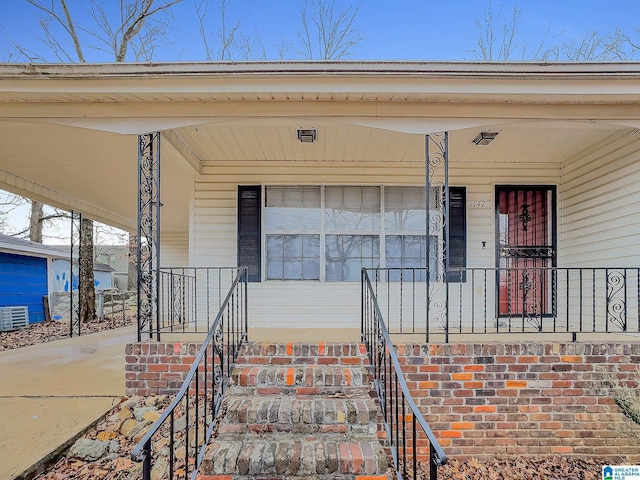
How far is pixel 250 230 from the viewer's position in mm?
5469

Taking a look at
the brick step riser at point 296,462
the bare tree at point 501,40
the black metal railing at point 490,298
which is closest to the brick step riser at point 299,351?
the brick step riser at point 296,462

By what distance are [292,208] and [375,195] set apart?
119cm

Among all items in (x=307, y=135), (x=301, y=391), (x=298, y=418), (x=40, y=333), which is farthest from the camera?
(x=40, y=333)

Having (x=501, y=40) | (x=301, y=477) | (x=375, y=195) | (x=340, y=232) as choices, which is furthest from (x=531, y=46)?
(x=301, y=477)

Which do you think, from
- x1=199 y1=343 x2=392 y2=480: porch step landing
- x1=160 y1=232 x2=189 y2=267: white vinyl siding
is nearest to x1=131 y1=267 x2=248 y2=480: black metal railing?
x1=199 y1=343 x2=392 y2=480: porch step landing

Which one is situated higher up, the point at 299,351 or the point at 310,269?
the point at 310,269

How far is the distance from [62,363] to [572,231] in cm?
684

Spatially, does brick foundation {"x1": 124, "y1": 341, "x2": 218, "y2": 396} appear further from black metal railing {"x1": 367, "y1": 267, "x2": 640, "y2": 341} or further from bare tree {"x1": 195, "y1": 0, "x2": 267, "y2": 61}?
bare tree {"x1": 195, "y1": 0, "x2": 267, "y2": 61}

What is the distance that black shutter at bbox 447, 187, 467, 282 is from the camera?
5430 millimetres

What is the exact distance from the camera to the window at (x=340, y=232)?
5.54 meters

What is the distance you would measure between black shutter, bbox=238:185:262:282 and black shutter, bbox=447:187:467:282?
264 cm

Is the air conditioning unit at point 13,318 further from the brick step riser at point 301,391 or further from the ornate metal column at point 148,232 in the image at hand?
the brick step riser at point 301,391

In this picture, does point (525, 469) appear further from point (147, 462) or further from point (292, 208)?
point (292, 208)

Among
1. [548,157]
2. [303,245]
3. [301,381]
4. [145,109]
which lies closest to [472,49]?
[548,157]
